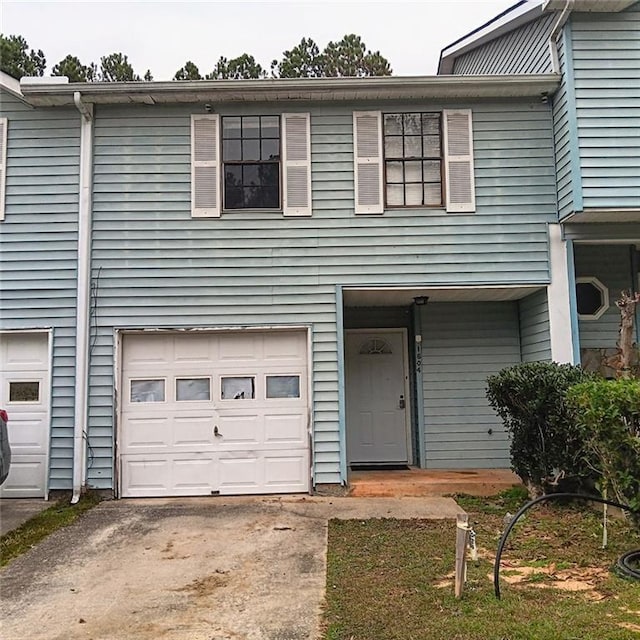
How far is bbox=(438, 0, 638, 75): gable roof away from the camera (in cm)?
684

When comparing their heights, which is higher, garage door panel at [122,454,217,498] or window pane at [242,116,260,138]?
window pane at [242,116,260,138]

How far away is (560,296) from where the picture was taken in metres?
7.41

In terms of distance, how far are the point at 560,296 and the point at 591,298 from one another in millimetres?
1167

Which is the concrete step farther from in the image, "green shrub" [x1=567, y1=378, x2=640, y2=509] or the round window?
"green shrub" [x1=567, y1=378, x2=640, y2=509]

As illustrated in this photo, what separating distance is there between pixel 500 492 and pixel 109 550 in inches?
174

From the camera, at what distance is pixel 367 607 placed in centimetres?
391

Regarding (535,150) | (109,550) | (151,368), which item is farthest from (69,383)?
(535,150)

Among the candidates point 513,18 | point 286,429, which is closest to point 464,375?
point 286,429

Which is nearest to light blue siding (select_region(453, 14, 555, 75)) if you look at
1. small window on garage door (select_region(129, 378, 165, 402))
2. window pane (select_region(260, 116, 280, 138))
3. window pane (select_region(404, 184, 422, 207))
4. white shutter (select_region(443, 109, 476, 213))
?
white shutter (select_region(443, 109, 476, 213))

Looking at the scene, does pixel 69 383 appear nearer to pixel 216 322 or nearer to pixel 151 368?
pixel 151 368

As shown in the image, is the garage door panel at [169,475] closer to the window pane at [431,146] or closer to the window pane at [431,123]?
the window pane at [431,146]

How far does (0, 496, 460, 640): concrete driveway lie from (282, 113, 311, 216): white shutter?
11.8ft

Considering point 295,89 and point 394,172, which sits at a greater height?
point 295,89

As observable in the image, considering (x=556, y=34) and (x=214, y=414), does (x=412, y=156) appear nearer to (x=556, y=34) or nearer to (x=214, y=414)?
(x=556, y=34)
